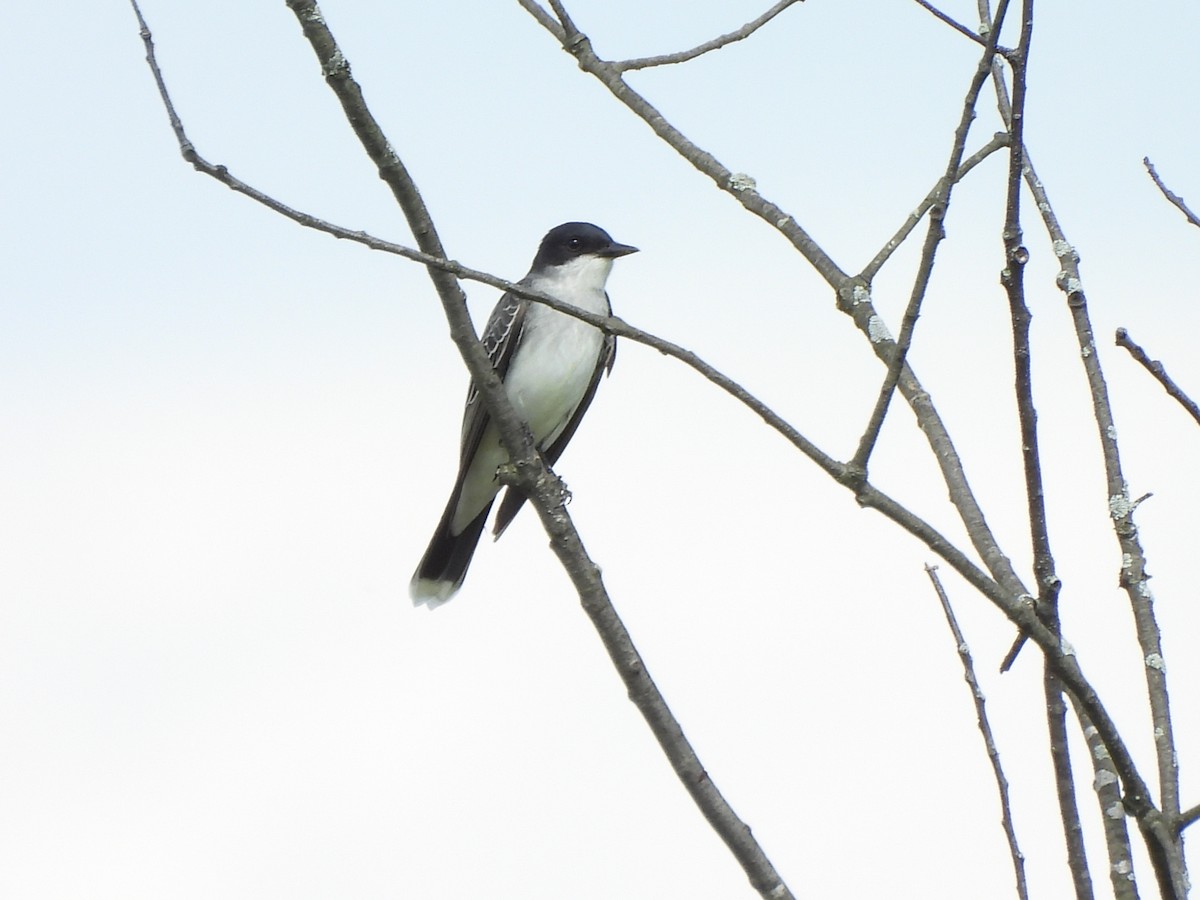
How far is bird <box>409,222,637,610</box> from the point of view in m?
8.20

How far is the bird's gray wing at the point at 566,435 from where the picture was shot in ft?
27.4

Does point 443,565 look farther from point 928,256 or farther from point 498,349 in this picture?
point 928,256

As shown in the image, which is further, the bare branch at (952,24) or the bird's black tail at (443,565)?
the bird's black tail at (443,565)

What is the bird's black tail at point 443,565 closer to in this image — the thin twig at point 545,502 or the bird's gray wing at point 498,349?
the bird's gray wing at point 498,349

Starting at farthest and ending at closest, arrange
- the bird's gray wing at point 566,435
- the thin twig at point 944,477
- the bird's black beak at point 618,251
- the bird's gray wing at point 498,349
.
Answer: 1. the bird's black beak at point 618,251
2. the bird's gray wing at point 566,435
3. the bird's gray wing at point 498,349
4. the thin twig at point 944,477

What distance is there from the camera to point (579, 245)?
8844 millimetres

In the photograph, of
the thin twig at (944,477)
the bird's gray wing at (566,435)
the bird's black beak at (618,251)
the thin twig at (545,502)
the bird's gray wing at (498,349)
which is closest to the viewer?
the thin twig at (944,477)

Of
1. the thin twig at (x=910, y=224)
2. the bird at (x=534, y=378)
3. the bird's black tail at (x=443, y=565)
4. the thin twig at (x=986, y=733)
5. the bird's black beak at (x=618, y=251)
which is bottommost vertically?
the thin twig at (x=986, y=733)

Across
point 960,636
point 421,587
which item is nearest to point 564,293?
point 421,587

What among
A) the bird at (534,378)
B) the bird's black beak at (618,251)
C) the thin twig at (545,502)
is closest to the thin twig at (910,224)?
the thin twig at (545,502)

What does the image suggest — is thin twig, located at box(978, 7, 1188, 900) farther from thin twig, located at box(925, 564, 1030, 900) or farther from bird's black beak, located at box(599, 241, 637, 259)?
bird's black beak, located at box(599, 241, 637, 259)

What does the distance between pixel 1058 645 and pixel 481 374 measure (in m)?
1.86

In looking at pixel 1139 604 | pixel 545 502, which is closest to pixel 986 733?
pixel 1139 604

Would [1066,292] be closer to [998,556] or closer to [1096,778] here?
[998,556]
